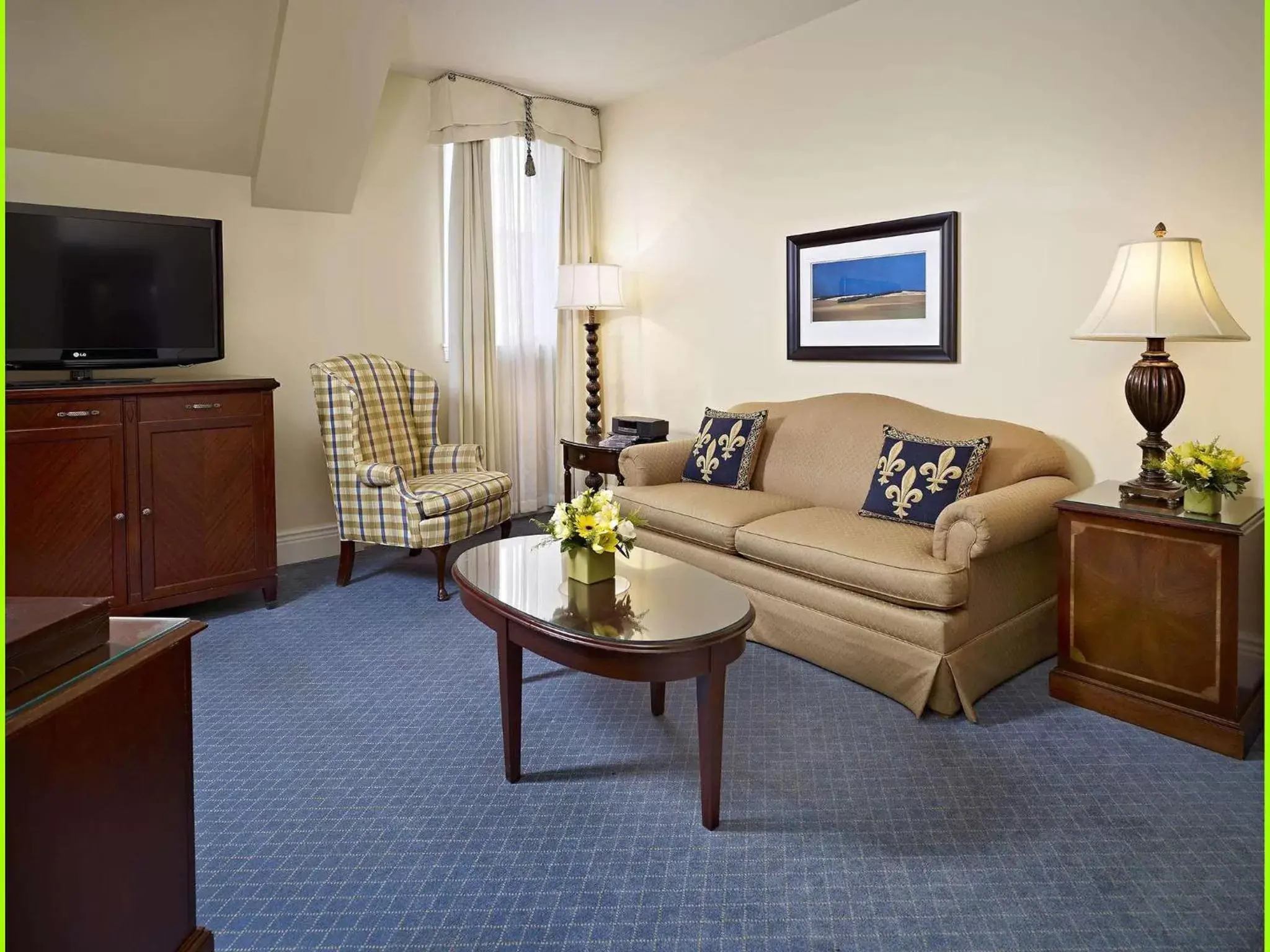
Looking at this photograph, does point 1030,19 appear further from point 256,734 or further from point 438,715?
point 256,734

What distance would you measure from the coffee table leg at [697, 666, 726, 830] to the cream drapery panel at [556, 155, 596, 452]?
369 cm

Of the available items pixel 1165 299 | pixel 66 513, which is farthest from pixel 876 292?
pixel 66 513

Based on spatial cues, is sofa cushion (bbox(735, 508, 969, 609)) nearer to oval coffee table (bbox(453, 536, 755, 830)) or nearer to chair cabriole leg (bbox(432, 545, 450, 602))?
oval coffee table (bbox(453, 536, 755, 830))

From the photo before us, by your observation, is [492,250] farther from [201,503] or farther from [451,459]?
[201,503]

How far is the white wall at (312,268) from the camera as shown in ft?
13.6

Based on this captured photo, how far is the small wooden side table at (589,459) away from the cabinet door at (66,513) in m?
2.24

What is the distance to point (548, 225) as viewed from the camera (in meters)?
5.47

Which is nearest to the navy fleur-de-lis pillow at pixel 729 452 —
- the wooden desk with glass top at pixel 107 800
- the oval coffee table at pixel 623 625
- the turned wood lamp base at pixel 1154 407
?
the oval coffee table at pixel 623 625

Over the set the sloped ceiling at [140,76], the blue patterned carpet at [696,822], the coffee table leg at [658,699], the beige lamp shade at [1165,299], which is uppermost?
the sloped ceiling at [140,76]

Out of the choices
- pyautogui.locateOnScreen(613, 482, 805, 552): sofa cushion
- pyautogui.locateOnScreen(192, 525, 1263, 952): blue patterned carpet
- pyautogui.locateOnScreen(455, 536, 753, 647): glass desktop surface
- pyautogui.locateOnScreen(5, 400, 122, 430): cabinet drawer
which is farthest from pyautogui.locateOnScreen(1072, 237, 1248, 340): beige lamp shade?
pyautogui.locateOnScreen(5, 400, 122, 430): cabinet drawer

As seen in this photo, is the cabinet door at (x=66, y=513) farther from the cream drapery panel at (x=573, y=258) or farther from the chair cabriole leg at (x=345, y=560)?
the cream drapery panel at (x=573, y=258)

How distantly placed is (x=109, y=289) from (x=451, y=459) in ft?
5.61

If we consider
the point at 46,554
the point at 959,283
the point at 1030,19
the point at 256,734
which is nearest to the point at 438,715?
the point at 256,734

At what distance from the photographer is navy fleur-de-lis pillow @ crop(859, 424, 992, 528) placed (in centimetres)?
320
